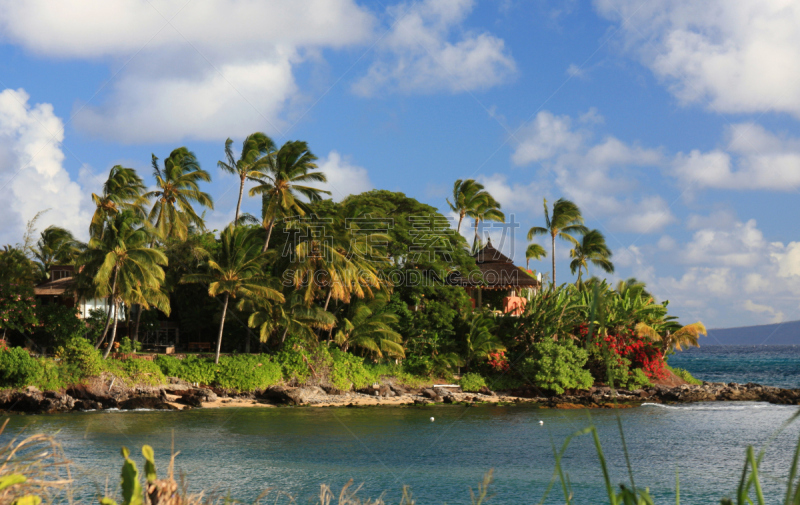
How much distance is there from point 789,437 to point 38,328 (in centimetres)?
3015

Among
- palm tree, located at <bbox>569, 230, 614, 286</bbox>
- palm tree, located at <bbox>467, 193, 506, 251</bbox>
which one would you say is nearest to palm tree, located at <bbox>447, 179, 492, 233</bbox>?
palm tree, located at <bbox>467, 193, 506, 251</bbox>

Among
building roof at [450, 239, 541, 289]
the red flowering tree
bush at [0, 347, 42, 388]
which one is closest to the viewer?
bush at [0, 347, 42, 388]

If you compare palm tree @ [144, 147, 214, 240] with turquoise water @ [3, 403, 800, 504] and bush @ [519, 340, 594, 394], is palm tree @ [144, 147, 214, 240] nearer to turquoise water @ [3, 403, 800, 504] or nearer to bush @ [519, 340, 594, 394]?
turquoise water @ [3, 403, 800, 504]

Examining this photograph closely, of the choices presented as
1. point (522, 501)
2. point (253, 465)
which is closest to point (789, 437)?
point (522, 501)

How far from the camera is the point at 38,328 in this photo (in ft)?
91.7

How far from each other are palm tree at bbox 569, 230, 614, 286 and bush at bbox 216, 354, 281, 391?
26.6m

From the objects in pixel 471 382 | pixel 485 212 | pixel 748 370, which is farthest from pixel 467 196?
pixel 748 370

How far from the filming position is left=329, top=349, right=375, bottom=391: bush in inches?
1166

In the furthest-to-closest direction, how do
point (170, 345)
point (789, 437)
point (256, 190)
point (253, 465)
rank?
point (170, 345), point (256, 190), point (789, 437), point (253, 465)

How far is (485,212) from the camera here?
4175 cm

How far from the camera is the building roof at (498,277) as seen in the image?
33156 millimetres

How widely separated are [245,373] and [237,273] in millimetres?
4456

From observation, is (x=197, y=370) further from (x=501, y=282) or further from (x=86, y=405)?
(x=501, y=282)

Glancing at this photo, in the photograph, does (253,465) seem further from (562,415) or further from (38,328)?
(38,328)
